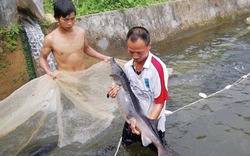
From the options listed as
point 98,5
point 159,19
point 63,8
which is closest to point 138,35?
point 63,8

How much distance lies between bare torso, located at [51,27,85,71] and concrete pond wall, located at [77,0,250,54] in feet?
11.5

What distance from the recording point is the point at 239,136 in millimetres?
5203

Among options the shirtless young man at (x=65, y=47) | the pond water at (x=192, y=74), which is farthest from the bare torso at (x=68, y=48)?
the pond water at (x=192, y=74)

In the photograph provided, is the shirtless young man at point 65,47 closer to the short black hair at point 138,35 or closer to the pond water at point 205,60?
the short black hair at point 138,35

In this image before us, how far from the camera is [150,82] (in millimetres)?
3738

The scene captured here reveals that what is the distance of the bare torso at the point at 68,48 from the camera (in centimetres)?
483

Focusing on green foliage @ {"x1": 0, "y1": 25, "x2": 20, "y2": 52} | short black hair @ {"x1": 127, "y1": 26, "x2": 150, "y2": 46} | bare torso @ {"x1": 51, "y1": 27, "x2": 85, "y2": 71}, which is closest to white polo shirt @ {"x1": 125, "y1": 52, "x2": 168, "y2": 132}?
short black hair @ {"x1": 127, "y1": 26, "x2": 150, "y2": 46}

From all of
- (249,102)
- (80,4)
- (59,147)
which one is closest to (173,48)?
(80,4)

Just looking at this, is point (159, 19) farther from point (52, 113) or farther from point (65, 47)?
point (52, 113)

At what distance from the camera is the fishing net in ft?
14.4

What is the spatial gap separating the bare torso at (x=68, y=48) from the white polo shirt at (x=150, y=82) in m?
1.32

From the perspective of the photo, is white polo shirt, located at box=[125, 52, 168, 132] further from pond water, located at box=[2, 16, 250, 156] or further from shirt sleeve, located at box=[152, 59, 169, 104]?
pond water, located at box=[2, 16, 250, 156]

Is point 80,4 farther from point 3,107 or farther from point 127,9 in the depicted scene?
point 3,107

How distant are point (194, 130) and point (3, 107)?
2.98 meters
